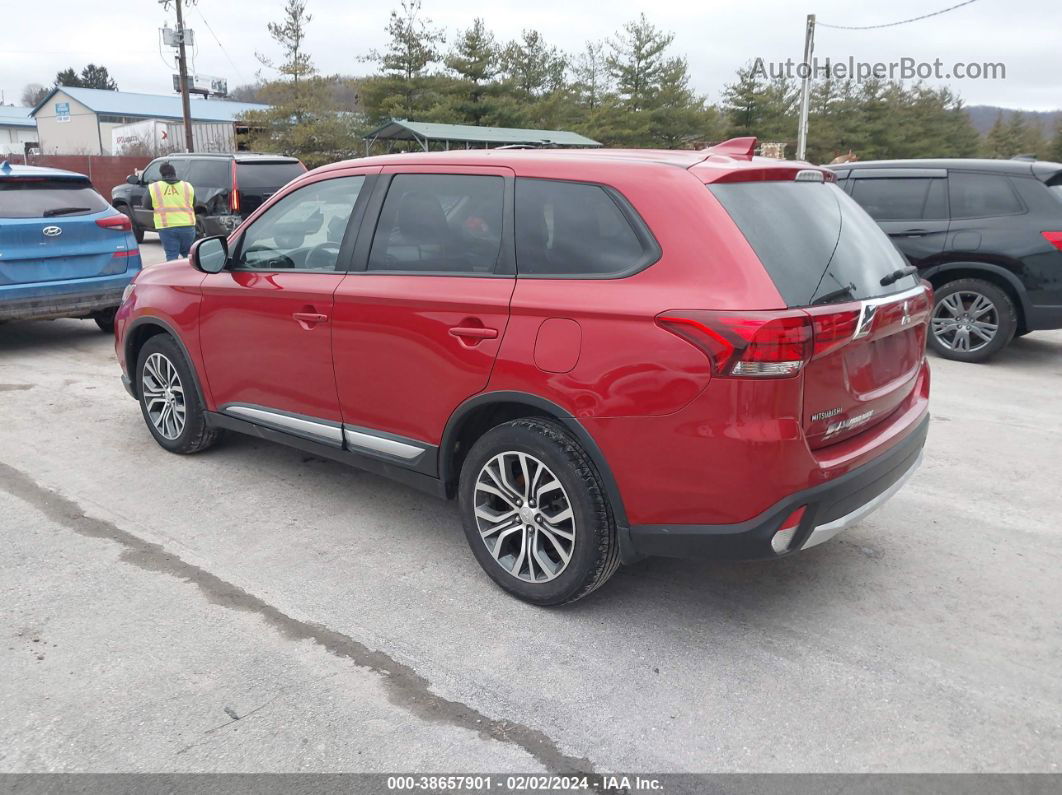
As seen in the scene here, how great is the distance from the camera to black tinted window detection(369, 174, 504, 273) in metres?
3.62

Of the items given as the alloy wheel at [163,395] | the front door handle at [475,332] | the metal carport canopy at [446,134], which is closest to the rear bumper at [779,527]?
the front door handle at [475,332]

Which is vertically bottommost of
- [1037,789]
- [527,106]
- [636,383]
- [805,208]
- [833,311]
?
[1037,789]

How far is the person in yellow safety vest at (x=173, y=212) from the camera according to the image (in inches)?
443

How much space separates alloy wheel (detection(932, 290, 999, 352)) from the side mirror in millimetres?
6521

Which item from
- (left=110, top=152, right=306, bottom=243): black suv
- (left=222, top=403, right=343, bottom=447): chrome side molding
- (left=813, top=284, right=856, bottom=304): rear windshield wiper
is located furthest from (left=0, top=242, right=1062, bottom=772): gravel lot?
(left=110, top=152, right=306, bottom=243): black suv

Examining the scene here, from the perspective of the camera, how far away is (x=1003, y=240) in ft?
25.7

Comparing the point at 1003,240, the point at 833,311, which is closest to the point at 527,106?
the point at 1003,240

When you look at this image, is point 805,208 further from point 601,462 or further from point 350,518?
point 350,518

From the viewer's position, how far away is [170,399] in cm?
528

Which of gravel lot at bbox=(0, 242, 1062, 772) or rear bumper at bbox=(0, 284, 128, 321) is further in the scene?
rear bumper at bbox=(0, 284, 128, 321)

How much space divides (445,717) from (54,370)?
632 centimetres

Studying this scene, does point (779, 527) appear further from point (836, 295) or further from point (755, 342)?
point (836, 295)

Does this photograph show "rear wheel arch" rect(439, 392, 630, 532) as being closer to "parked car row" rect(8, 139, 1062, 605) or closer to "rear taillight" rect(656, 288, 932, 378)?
"parked car row" rect(8, 139, 1062, 605)

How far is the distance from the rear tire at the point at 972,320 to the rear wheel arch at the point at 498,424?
19.8 ft
